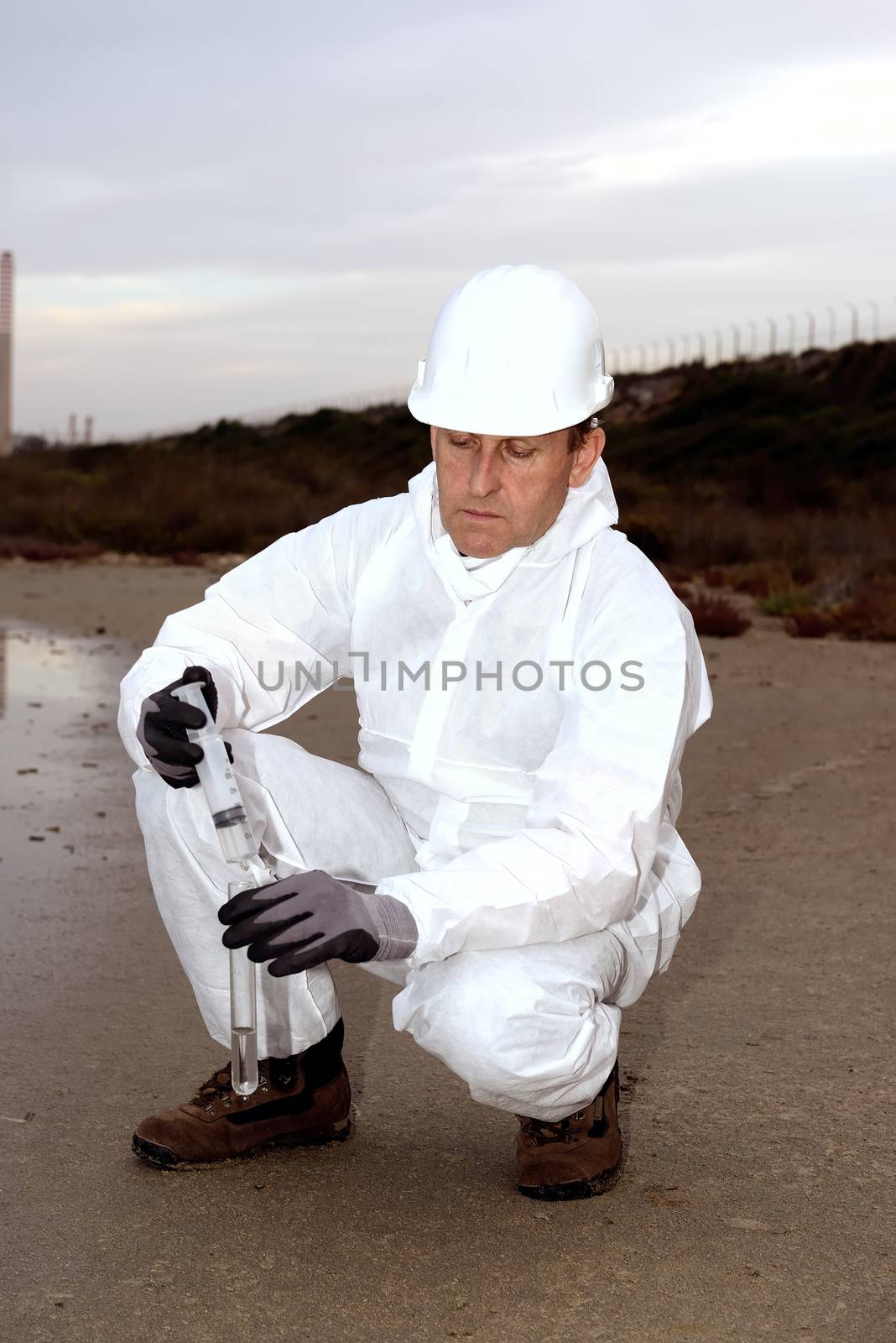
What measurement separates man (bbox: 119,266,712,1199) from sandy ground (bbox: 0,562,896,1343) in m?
0.15

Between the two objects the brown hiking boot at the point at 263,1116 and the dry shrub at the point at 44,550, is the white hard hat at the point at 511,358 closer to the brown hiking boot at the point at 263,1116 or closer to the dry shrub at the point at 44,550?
the brown hiking boot at the point at 263,1116

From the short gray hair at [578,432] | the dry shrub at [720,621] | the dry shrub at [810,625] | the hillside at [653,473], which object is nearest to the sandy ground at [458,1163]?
the short gray hair at [578,432]

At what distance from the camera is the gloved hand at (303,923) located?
7.66 ft

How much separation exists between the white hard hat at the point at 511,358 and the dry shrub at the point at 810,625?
848 centimetres

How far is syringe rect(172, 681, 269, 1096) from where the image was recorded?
8.60 feet

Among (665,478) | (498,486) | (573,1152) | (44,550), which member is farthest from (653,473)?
(573,1152)

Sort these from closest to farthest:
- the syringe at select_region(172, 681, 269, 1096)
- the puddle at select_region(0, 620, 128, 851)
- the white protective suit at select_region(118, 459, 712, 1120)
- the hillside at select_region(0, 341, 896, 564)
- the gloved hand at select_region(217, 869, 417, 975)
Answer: the gloved hand at select_region(217, 869, 417, 975) < the white protective suit at select_region(118, 459, 712, 1120) < the syringe at select_region(172, 681, 269, 1096) < the puddle at select_region(0, 620, 128, 851) < the hillside at select_region(0, 341, 896, 564)

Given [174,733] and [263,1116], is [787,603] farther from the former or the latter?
[174,733]

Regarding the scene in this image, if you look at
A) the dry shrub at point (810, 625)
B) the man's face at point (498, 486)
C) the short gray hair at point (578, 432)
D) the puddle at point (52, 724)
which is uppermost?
the short gray hair at point (578, 432)

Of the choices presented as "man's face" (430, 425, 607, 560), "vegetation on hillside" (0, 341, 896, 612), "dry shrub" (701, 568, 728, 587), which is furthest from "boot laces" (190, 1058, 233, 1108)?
"dry shrub" (701, 568, 728, 587)

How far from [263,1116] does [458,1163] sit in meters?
0.36

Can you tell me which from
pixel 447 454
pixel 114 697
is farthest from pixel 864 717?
pixel 447 454

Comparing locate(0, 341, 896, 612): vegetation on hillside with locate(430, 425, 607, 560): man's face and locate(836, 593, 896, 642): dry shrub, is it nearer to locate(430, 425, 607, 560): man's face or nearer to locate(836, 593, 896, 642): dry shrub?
locate(836, 593, 896, 642): dry shrub

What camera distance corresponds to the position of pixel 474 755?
2883mm
